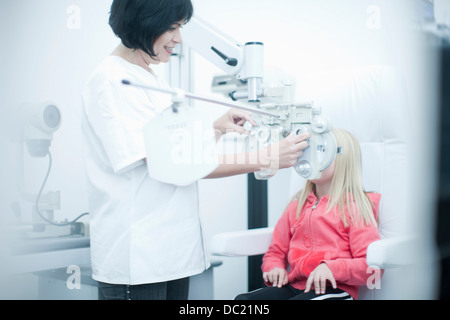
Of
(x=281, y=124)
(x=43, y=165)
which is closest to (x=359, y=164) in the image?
(x=281, y=124)

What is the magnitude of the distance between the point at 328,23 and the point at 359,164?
74 centimetres

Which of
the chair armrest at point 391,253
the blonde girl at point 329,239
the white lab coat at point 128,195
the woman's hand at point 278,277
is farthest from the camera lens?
the woman's hand at point 278,277

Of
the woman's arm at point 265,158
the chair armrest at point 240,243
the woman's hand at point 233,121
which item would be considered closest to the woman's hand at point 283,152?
the woman's arm at point 265,158

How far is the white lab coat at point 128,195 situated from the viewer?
2.99 ft

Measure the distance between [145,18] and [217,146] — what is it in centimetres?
60

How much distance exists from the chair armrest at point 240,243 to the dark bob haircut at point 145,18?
0.60 metres

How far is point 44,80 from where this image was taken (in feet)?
4.83

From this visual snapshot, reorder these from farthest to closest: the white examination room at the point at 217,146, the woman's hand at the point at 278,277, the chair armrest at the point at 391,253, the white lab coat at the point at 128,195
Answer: the woman's hand at the point at 278,277 < the chair armrest at the point at 391,253 < the white lab coat at the point at 128,195 < the white examination room at the point at 217,146

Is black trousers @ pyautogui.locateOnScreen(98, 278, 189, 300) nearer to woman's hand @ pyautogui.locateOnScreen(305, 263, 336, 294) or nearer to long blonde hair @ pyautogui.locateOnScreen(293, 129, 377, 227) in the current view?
woman's hand @ pyautogui.locateOnScreen(305, 263, 336, 294)

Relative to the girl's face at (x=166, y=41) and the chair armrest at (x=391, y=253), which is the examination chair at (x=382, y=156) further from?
the girl's face at (x=166, y=41)

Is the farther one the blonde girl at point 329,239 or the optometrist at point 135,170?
the blonde girl at point 329,239

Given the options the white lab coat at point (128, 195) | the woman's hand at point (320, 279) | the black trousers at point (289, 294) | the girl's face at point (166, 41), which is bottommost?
the black trousers at point (289, 294)

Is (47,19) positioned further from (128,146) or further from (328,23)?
(328,23)

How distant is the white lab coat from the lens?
0.91m
